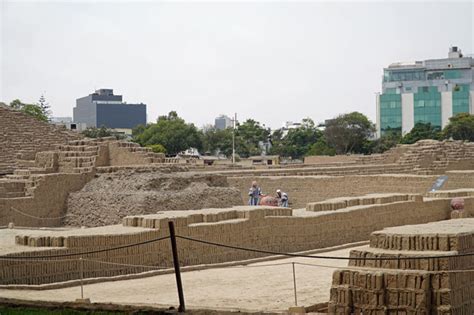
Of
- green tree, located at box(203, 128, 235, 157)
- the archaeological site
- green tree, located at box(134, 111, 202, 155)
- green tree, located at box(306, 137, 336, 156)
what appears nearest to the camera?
the archaeological site

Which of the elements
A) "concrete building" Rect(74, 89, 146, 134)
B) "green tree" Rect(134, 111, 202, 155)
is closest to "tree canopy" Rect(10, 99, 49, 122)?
"green tree" Rect(134, 111, 202, 155)

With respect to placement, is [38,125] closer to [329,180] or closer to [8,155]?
[8,155]

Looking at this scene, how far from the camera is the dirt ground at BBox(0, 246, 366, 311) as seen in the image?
11594 mm

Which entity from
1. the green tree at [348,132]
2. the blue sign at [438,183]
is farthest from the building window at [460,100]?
the blue sign at [438,183]

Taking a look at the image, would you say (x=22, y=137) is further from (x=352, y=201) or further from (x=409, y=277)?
(x=409, y=277)

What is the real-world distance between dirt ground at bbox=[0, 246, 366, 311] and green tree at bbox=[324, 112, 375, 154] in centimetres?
5488

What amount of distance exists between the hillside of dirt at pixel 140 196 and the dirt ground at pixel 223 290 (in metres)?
6.50

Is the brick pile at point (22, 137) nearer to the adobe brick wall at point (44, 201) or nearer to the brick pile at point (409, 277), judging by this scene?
the adobe brick wall at point (44, 201)

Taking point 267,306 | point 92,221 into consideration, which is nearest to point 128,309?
point 267,306

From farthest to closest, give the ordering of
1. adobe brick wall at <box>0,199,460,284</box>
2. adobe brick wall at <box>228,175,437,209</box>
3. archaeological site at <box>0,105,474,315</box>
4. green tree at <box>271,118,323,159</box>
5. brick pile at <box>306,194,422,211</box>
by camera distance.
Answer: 1. green tree at <box>271,118,323,159</box>
2. adobe brick wall at <box>228,175,437,209</box>
3. brick pile at <box>306,194,422,211</box>
4. adobe brick wall at <box>0,199,460,284</box>
5. archaeological site at <box>0,105,474,315</box>

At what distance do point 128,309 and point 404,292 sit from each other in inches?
112

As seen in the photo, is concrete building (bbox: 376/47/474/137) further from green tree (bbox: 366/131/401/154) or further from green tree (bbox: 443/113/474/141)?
green tree (bbox: 443/113/474/141)

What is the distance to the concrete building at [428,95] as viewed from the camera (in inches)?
3462

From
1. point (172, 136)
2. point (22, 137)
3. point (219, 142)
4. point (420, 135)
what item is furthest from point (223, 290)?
point (219, 142)
